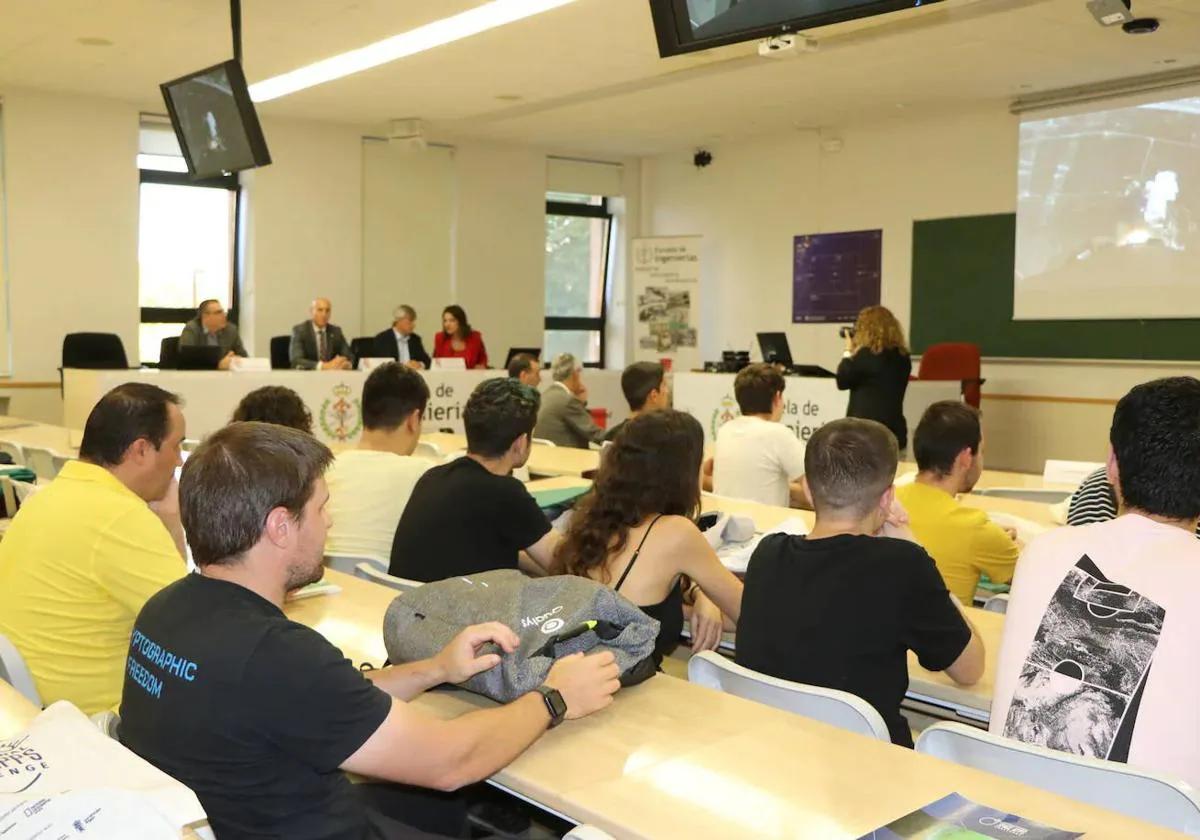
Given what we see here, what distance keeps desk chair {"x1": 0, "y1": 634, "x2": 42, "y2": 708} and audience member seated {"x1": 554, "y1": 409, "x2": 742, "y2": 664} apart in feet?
3.80

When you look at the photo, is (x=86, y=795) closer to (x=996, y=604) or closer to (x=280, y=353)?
(x=996, y=604)

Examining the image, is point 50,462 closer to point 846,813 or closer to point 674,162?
point 846,813

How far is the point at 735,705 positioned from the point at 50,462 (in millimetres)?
4793

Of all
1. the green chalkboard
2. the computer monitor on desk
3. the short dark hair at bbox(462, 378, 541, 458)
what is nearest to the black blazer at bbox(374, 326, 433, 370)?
the computer monitor on desk

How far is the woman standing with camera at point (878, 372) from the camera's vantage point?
297 inches

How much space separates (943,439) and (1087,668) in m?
1.34

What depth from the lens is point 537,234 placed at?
1287 cm

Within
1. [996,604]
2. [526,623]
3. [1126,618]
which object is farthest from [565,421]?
[1126,618]

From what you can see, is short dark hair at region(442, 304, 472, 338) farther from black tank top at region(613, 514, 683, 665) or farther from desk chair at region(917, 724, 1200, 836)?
desk chair at region(917, 724, 1200, 836)

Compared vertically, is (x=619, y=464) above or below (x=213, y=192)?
below

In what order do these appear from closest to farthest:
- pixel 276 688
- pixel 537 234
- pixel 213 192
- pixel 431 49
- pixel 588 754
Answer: pixel 276 688, pixel 588 754, pixel 431 49, pixel 213 192, pixel 537 234

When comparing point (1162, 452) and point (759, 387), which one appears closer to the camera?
point (1162, 452)

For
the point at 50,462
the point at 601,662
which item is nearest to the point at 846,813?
the point at 601,662

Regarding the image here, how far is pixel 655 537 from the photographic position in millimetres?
2627
